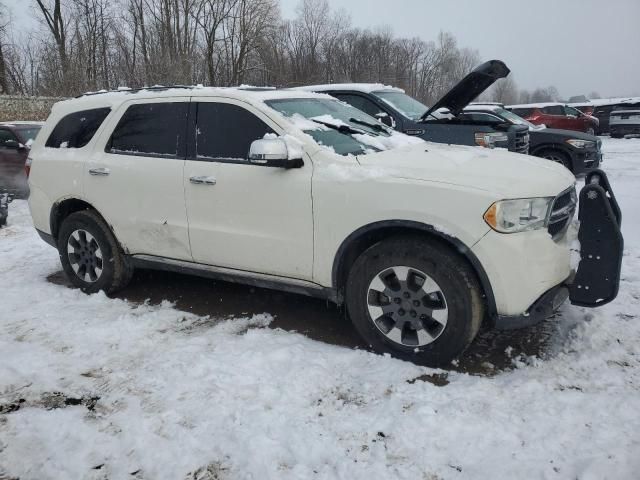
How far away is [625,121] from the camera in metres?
22.8

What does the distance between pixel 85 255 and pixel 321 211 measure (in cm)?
255

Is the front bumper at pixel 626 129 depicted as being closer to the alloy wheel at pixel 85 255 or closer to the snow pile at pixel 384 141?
the snow pile at pixel 384 141

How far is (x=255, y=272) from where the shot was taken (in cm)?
393

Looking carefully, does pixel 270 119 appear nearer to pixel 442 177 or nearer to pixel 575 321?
pixel 442 177

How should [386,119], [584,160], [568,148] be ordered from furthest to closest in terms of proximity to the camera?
[568,148] < [584,160] < [386,119]

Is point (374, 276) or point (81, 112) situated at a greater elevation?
point (81, 112)

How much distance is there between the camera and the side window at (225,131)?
3.88 metres

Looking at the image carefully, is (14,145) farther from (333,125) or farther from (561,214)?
(561,214)

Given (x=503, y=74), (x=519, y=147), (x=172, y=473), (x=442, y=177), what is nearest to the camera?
(x=172, y=473)

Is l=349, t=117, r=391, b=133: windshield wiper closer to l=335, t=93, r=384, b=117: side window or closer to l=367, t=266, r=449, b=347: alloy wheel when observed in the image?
l=367, t=266, r=449, b=347: alloy wheel

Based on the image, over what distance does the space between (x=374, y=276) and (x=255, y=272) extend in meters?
0.99

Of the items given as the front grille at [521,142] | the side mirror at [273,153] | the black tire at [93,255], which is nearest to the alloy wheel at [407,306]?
the side mirror at [273,153]

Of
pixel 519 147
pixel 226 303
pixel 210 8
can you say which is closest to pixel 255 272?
pixel 226 303

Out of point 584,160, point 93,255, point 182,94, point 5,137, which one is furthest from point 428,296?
point 5,137
